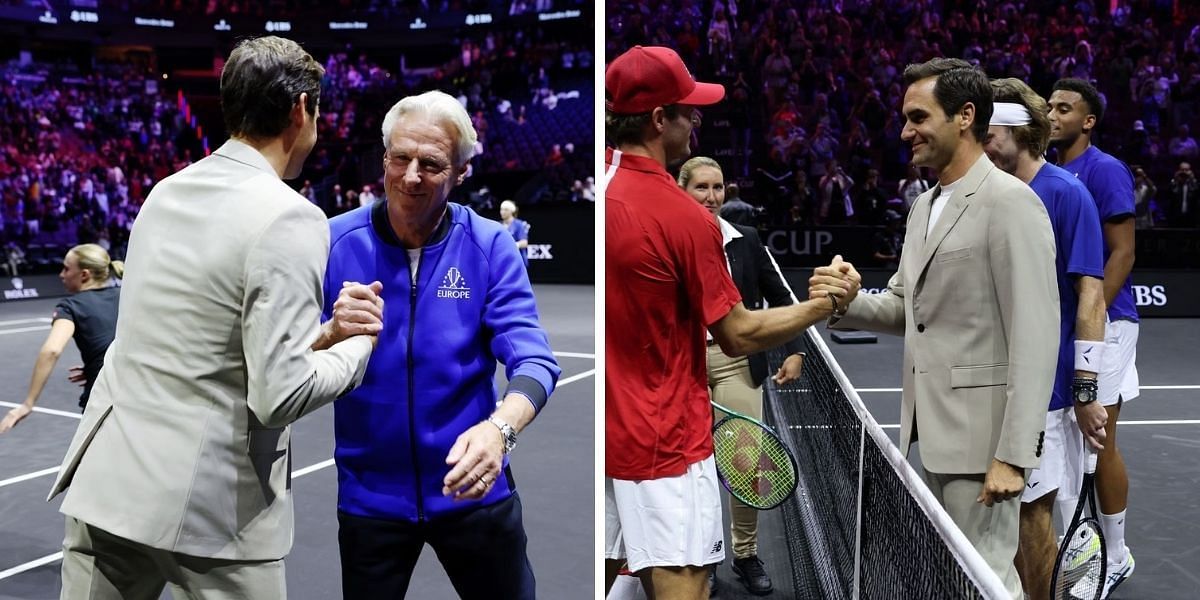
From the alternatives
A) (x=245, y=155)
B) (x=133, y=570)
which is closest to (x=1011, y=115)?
(x=245, y=155)

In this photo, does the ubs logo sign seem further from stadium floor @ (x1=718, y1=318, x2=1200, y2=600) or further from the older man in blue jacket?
the older man in blue jacket

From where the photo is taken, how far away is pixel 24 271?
18.7 metres

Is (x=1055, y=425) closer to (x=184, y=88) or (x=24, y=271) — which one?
(x=24, y=271)

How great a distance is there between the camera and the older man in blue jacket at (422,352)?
A: 7.08ft

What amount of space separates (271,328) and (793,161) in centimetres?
1444

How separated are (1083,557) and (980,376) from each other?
58.4 inches

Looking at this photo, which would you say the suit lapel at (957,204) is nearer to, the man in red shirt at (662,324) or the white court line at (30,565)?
the man in red shirt at (662,324)

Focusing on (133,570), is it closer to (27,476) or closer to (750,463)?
(750,463)

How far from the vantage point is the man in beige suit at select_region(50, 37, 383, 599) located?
1812mm

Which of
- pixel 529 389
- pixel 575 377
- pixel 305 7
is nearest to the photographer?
pixel 529 389

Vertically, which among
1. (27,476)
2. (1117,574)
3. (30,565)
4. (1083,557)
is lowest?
(27,476)

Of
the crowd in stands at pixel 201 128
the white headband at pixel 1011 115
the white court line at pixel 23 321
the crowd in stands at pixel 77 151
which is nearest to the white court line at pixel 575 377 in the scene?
the white headband at pixel 1011 115

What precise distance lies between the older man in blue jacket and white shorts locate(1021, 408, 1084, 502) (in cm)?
193

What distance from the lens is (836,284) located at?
8.72 ft
